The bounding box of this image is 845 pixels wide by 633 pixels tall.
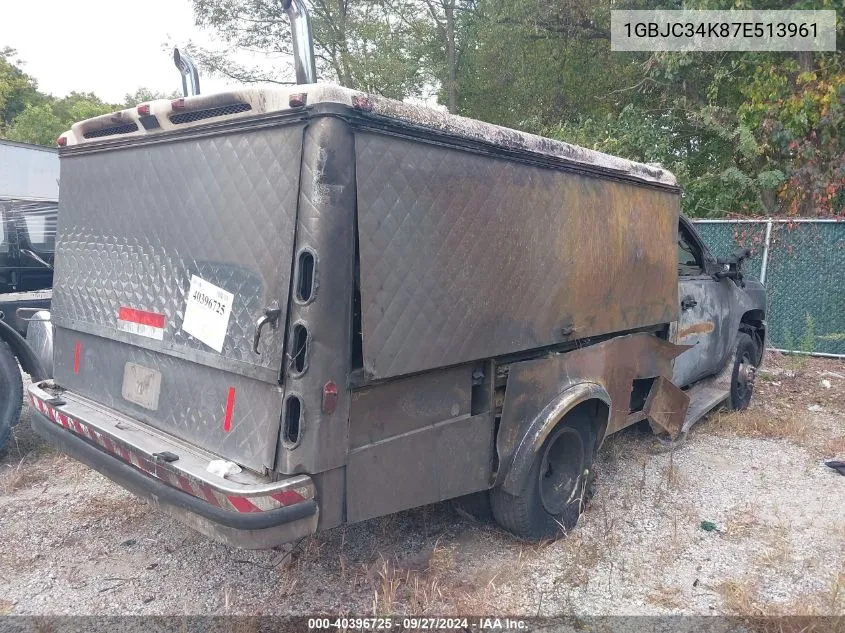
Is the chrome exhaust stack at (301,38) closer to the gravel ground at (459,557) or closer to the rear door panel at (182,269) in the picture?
the rear door panel at (182,269)

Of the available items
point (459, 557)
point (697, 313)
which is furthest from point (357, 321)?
point (697, 313)

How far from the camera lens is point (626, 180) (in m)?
4.24

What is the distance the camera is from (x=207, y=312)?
2.91 metres

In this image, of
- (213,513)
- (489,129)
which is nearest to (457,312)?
(489,129)

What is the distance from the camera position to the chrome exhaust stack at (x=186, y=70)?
3629 mm

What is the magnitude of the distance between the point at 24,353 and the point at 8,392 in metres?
0.33

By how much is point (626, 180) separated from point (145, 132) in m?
3.00

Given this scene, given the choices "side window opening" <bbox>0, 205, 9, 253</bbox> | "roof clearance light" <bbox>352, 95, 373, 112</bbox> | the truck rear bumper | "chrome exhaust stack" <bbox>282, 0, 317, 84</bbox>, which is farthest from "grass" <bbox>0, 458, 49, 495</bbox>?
"roof clearance light" <bbox>352, 95, 373, 112</bbox>

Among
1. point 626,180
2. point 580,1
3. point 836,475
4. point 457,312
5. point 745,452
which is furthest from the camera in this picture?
point 580,1

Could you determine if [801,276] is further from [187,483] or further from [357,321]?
[187,483]

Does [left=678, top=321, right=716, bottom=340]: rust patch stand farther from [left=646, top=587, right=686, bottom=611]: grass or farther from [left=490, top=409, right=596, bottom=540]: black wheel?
[left=646, top=587, right=686, bottom=611]: grass

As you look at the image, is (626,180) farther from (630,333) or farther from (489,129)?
(489,129)

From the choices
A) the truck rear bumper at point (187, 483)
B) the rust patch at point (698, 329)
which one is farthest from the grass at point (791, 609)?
the rust patch at point (698, 329)

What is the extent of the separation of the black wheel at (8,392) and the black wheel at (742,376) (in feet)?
20.7
